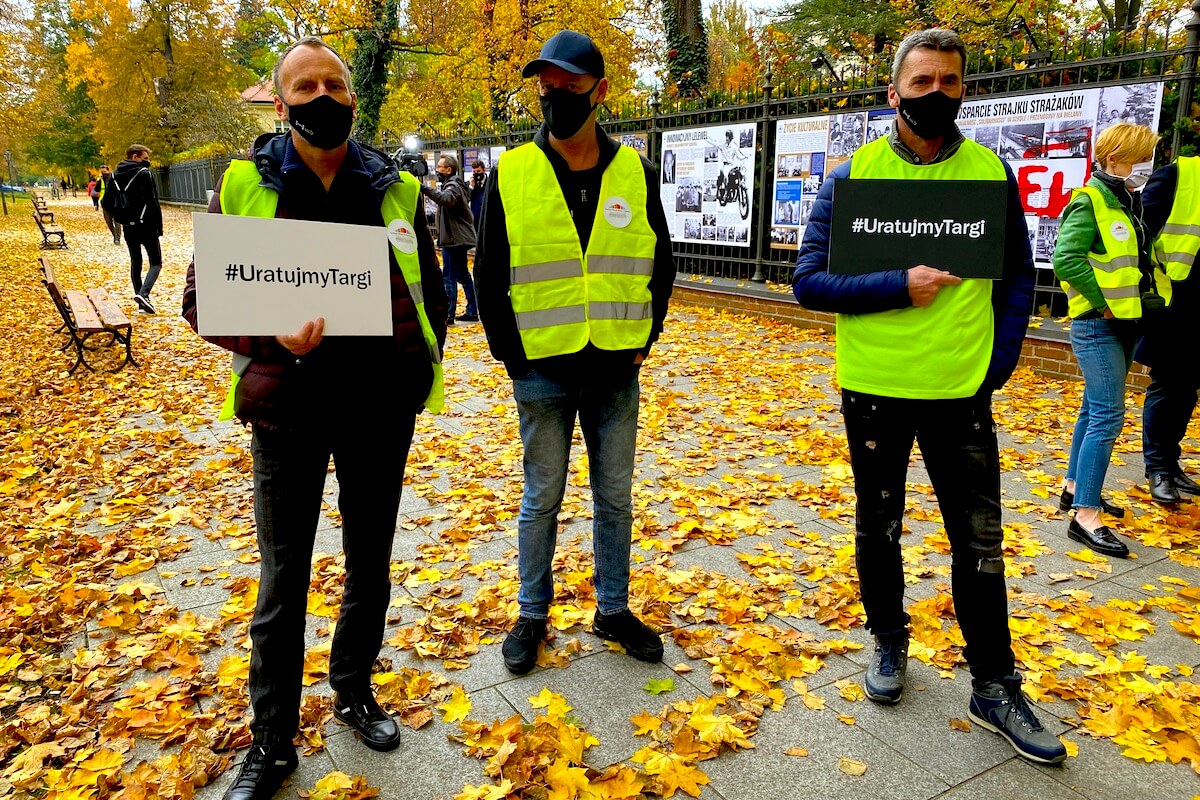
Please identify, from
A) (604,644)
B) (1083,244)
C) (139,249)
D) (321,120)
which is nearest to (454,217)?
(139,249)

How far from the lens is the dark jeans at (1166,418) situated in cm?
507

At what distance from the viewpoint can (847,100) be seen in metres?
10.1

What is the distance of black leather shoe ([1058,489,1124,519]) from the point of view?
15.9 ft

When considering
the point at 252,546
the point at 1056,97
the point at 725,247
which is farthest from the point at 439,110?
the point at 252,546

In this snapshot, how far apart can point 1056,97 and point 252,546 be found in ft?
26.1

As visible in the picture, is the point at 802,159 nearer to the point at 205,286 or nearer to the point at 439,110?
the point at 205,286

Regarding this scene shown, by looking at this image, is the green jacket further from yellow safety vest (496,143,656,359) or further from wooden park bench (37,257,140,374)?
wooden park bench (37,257,140,374)

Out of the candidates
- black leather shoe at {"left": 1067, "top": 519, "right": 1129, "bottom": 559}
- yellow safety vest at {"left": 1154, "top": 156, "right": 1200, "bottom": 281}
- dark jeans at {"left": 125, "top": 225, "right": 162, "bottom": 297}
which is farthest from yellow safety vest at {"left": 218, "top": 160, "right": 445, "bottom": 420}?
dark jeans at {"left": 125, "top": 225, "right": 162, "bottom": 297}

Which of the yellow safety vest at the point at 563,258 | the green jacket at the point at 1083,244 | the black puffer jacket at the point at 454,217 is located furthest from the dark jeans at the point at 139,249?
the green jacket at the point at 1083,244

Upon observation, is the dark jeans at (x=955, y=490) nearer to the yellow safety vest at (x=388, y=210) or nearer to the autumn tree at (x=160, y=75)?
the yellow safety vest at (x=388, y=210)

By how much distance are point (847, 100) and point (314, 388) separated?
365 inches

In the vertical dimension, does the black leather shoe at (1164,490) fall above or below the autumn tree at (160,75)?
below

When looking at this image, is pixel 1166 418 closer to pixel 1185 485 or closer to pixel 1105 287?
pixel 1185 485

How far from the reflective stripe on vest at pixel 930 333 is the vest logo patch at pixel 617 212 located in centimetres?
84
